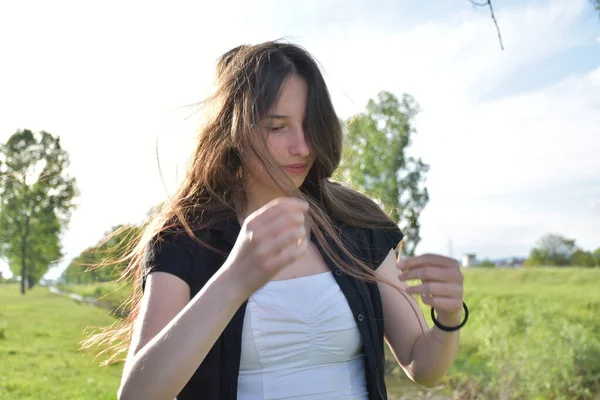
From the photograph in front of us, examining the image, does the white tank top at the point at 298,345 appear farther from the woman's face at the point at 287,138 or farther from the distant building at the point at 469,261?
the distant building at the point at 469,261

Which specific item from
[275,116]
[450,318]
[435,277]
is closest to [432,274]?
[435,277]

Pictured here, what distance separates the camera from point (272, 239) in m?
1.03

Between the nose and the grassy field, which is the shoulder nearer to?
the nose

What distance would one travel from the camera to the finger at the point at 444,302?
4.42 feet

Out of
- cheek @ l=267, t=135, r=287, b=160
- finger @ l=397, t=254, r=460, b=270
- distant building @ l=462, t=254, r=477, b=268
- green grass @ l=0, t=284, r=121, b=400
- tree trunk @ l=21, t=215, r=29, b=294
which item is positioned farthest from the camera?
distant building @ l=462, t=254, r=477, b=268

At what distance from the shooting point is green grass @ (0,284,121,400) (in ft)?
9.46

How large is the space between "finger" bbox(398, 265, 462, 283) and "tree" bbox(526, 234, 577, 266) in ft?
37.6

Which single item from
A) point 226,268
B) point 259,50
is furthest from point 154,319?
point 259,50

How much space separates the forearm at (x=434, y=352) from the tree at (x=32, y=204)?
6.59ft

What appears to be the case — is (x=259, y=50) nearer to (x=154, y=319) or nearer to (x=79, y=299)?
(x=154, y=319)

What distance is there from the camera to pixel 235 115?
5.46 ft

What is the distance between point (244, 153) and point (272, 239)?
66 centimetres

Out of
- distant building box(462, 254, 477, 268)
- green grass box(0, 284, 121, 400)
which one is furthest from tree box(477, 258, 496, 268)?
green grass box(0, 284, 121, 400)

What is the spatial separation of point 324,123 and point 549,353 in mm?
6108
